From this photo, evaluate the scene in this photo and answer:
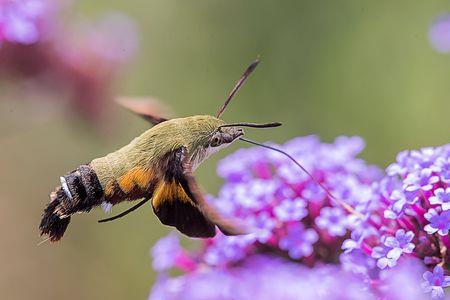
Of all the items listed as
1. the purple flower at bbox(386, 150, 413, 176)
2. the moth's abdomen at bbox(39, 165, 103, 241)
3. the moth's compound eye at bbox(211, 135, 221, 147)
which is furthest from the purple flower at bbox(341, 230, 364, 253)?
the moth's abdomen at bbox(39, 165, 103, 241)

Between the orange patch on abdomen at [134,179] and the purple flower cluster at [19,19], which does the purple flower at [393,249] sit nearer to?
the orange patch on abdomen at [134,179]

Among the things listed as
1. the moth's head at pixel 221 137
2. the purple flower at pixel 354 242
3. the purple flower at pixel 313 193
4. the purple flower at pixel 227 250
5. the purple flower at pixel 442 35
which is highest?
the purple flower at pixel 442 35

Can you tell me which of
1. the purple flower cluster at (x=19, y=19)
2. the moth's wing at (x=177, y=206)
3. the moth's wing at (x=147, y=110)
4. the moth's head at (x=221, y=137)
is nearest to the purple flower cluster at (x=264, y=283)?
the moth's wing at (x=177, y=206)

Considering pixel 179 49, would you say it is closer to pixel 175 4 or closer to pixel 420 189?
pixel 175 4

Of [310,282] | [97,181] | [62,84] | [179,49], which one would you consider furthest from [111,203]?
[179,49]

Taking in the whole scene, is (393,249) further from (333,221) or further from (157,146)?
(157,146)

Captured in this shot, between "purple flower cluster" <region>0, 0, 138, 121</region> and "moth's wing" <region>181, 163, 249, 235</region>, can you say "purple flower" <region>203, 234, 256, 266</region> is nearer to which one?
"moth's wing" <region>181, 163, 249, 235</region>
